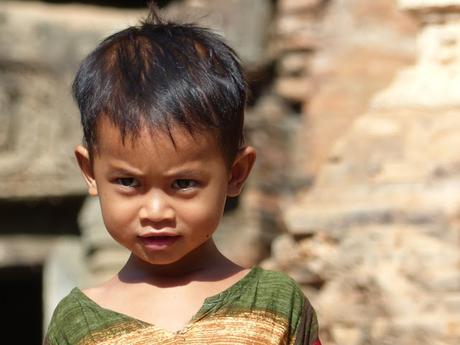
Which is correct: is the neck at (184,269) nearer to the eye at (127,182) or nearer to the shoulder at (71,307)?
the shoulder at (71,307)

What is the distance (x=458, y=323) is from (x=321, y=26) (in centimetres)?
275

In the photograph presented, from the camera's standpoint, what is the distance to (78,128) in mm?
7191

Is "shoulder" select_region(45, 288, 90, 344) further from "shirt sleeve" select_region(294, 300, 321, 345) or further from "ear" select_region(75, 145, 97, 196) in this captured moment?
"shirt sleeve" select_region(294, 300, 321, 345)

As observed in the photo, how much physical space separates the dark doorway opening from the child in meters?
4.74

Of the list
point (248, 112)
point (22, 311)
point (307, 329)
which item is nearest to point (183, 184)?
point (307, 329)

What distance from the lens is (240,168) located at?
344cm

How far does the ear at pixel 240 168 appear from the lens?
11.2ft

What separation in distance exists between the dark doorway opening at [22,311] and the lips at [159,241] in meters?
4.85

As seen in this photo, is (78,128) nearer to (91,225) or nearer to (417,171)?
(91,225)

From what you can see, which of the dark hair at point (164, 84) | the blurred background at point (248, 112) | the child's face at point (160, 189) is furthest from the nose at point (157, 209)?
the blurred background at point (248, 112)

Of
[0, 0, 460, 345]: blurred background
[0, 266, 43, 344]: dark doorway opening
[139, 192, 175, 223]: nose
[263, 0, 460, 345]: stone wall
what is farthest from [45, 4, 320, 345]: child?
[0, 266, 43, 344]: dark doorway opening

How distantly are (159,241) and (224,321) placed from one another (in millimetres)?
203

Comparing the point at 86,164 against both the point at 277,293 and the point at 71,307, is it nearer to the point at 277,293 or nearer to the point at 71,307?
the point at 71,307

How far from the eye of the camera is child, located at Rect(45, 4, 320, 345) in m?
3.25
